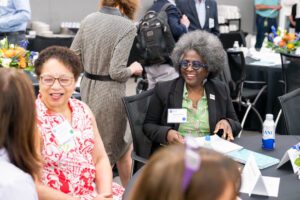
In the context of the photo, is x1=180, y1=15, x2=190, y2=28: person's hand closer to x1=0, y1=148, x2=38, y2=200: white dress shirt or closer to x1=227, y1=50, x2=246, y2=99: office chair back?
x1=227, y1=50, x2=246, y2=99: office chair back

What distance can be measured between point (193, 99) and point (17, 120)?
153cm

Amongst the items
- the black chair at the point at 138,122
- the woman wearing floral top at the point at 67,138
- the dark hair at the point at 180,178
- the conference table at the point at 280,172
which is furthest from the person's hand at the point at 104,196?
the dark hair at the point at 180,178

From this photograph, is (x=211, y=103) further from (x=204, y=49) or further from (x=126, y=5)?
(x=126, y=5)

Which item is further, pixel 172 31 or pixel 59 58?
pixel 172 31

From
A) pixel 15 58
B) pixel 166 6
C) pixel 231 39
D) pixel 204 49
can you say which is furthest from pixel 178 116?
pixel 231 39

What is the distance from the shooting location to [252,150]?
2.67 m

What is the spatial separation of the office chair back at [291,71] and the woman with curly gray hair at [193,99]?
6.08 feet

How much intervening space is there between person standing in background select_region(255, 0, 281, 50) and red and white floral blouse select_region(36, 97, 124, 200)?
8206 mm

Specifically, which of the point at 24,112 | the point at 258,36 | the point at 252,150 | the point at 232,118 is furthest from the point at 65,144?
the point at 258,36

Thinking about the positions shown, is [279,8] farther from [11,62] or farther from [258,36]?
[11,62]

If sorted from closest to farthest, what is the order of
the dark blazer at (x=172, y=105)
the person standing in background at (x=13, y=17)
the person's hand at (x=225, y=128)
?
the person's hand at (x=225, y=128) < the dark blazer at (x=172, y=105) < the person standing in background at (x=13, y=17)

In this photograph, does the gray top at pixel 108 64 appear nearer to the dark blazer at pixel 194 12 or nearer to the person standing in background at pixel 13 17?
the person standing in background at pixel 13 17

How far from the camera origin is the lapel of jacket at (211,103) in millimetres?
2982

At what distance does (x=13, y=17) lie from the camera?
16.4 ft
